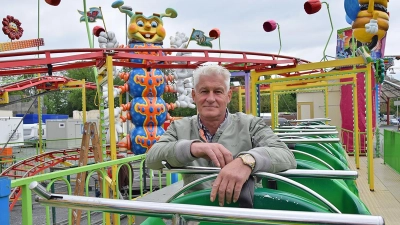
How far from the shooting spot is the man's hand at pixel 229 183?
1156mm

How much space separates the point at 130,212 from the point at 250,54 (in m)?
4.83

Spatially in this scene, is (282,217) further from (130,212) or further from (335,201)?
(335,201)

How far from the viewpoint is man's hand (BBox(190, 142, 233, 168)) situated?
134 cm

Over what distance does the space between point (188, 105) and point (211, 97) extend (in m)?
6.73

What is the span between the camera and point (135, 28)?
282 inches

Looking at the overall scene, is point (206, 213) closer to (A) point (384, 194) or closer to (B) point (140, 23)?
(A) point (384, 194)

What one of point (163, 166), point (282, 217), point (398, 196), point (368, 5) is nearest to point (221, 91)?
point (163, 166)

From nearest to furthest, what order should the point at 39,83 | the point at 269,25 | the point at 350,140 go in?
the point at 269,25
the point at 39,83
the point at 350,140

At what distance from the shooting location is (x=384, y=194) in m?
4.64

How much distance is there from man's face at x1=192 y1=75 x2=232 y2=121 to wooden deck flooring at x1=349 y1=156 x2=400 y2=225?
2644 millimetres

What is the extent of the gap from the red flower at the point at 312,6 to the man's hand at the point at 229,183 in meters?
4.55

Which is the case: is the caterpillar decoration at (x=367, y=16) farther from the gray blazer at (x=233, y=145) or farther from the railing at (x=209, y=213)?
the railing at (x=209, y=213)

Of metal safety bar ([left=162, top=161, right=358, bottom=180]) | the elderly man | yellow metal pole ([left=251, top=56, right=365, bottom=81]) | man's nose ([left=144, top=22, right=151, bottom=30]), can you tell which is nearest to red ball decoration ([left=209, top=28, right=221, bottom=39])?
man's nose ([left=144, top=22, right=151, bottom=30])

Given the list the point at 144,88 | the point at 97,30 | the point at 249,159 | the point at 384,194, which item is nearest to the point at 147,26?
the point at 97,30
